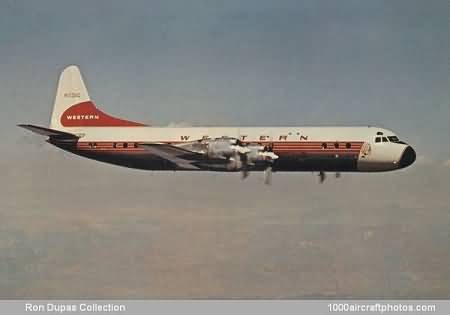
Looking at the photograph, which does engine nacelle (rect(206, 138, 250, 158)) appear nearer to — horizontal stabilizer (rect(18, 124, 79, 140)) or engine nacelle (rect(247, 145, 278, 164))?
engine nacelle (rect(247, 145, 278, 164))

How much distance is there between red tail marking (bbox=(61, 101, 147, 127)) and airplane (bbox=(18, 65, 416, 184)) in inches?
21.7

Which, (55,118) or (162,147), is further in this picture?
(55,118)

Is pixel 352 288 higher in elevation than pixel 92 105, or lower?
lower

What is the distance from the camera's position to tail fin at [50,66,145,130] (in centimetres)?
2272

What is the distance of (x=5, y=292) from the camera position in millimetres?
18281

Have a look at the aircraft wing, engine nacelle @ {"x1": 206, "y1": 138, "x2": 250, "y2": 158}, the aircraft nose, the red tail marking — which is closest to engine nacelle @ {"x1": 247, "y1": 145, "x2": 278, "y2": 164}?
engine nacelle @ {"x1": 206, "y1": 138, "x2": 250, "y2": 158}

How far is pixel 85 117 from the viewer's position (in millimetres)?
22828

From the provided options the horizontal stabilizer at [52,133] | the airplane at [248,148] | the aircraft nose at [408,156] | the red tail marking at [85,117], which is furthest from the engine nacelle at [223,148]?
the horizontal stabilizer at [52,133]

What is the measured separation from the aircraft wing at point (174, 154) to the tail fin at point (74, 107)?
2.72 meters

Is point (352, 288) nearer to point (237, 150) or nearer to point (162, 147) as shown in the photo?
point (237, 150)
